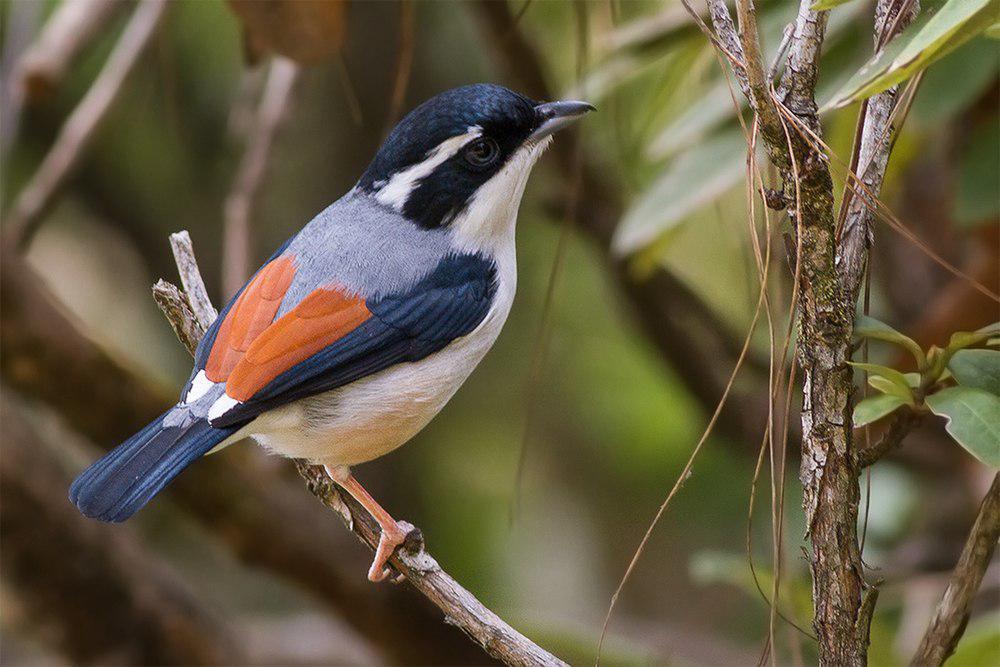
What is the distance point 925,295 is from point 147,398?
2.49 metres

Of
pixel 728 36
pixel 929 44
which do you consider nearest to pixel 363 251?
pixel 728 36

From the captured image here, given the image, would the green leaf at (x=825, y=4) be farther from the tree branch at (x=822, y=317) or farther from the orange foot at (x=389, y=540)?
the orange foot at (x=389, y=540)

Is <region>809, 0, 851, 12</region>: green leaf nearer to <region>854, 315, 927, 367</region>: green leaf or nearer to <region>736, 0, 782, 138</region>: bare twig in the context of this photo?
<region>736, 0, 782, 138</region>: bare twig

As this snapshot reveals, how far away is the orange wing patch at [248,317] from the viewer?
2521mm

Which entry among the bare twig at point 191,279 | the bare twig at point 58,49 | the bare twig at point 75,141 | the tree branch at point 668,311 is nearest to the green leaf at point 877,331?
the bare twig at point 191,279

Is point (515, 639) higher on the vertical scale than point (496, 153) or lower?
lower

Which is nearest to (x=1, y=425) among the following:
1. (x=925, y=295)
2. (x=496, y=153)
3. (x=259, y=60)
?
(x=259, y=60)

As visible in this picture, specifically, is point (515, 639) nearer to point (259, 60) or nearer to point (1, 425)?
point (259, 60)

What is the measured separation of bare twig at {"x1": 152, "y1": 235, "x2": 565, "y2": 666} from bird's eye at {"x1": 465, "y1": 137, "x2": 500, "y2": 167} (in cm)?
66

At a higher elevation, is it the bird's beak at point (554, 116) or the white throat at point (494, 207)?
the bird's beak at point (554, 116)

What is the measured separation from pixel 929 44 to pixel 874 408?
1.76ft

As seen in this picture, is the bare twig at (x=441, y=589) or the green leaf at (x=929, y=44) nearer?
the green leaf at (x=929, y=44)

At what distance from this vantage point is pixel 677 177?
297 cm

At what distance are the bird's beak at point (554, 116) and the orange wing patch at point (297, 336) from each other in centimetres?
58
